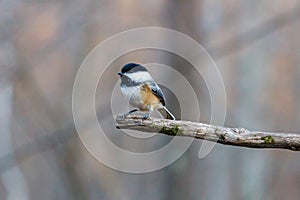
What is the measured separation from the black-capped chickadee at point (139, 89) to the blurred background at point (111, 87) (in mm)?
1138

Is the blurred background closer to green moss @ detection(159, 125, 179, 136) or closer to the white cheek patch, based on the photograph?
the white cheek patch

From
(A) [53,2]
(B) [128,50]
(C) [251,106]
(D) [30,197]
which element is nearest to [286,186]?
(C) [251,106]

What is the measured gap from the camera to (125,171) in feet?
8.70

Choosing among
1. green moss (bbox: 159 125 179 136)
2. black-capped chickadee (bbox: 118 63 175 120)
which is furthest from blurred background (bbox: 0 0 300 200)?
green moss (bbox: 159 125 179 136)

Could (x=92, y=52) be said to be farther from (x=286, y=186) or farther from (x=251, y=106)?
(x=286, y=186)

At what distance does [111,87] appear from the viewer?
8.52ft

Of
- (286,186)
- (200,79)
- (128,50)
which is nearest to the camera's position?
(200,79)

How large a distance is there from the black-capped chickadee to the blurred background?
1.14m

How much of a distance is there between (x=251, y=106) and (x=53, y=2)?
1.20 meters

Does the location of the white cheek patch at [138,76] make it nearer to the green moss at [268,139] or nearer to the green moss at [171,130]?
the green moss at [171,130]

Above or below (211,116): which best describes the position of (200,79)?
above

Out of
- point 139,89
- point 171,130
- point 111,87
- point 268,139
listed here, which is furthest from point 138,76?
point 111,87

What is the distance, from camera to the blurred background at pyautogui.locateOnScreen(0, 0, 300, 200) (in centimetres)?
249

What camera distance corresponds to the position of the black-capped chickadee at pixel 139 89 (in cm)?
119
